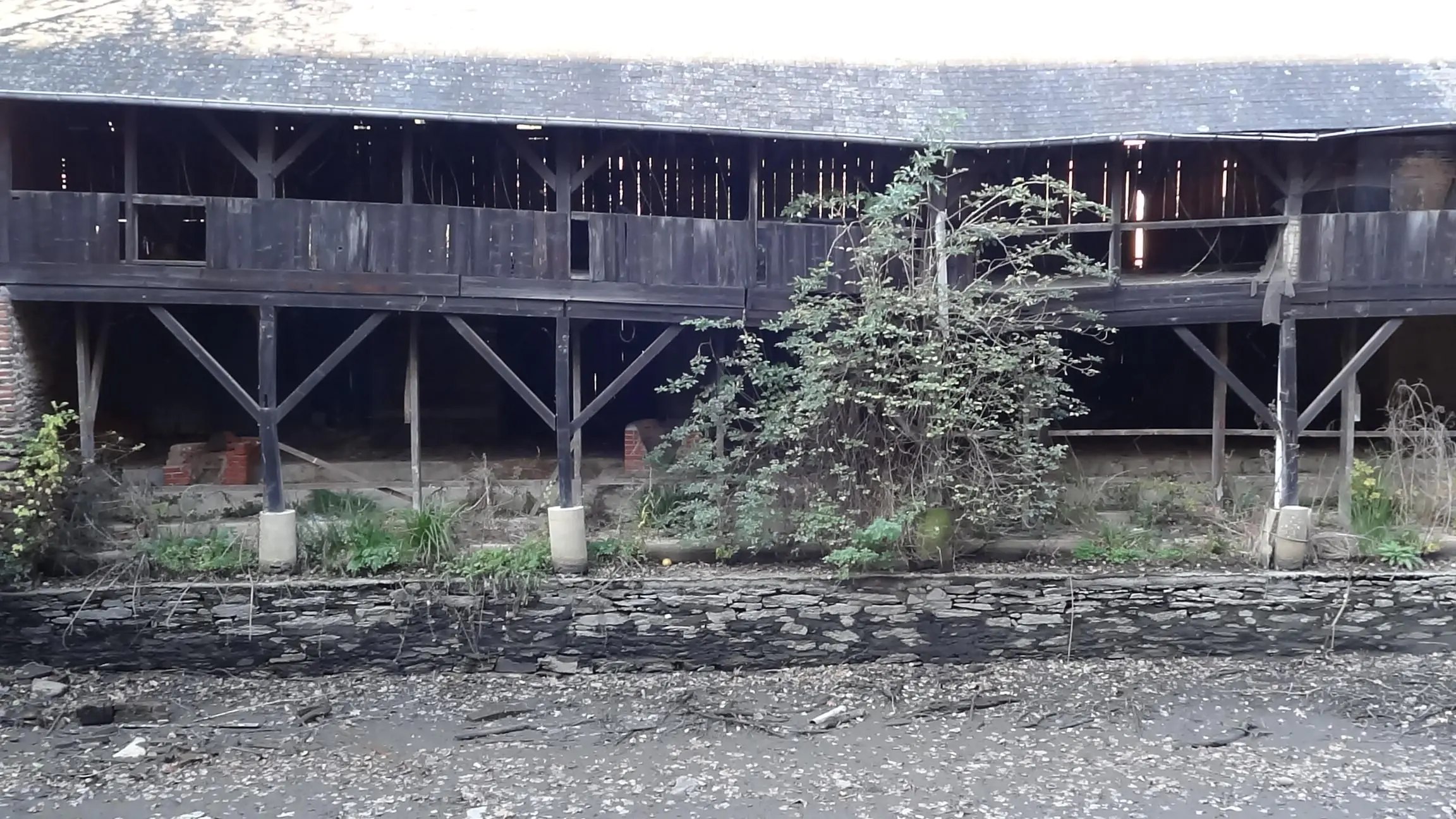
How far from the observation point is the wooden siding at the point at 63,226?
7.39 meters

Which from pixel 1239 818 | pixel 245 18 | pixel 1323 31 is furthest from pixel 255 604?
pixel 1323 31

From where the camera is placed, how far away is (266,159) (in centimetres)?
750

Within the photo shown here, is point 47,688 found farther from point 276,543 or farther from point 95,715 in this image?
point 276,543

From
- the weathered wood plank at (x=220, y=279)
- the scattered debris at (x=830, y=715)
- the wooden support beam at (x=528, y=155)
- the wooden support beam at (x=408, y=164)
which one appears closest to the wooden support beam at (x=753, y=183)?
the wooden support beam at (x=528, y=155)

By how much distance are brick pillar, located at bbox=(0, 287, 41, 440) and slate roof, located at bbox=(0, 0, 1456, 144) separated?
1788 mm

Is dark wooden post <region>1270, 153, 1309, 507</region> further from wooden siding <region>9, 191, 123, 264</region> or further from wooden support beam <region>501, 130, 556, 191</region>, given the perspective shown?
wooden siding <region>9, 191, 123, 264</region>

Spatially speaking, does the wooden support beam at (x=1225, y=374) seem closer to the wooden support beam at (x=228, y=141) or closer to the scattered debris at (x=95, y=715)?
the wooden support beam at (x=228, y=141)

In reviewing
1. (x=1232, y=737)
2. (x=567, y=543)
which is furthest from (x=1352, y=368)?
(x=567, y=543)

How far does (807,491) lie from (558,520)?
2.09m

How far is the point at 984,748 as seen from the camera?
626 cm

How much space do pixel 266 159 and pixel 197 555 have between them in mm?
3290

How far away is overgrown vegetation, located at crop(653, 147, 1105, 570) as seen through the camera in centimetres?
724

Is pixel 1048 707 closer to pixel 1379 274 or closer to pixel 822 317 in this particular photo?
pixel 822 317

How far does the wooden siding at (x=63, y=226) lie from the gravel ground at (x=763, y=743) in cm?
333
